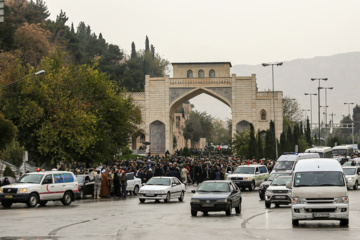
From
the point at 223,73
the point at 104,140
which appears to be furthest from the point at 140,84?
the point at 104,140

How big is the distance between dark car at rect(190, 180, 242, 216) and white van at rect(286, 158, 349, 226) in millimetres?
3743

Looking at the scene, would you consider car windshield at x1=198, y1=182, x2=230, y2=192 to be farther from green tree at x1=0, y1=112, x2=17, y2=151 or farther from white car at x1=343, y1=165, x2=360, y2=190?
white car at x1=343, y1=165, x2=360, y2=190

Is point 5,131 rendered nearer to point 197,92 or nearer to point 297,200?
point 297,200

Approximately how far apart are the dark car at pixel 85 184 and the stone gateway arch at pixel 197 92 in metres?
51.0

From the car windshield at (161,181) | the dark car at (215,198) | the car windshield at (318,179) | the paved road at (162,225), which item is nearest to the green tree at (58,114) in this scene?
the car windshield at (161,181)

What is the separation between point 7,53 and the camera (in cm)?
6106

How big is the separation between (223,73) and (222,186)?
68.3 m

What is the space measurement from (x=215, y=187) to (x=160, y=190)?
7015 mm

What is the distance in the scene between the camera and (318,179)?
18125 millimetres

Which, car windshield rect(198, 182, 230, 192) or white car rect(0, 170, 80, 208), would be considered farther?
white car rect(0, 170, 80, 208)

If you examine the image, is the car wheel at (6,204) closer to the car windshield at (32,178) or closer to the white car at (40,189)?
the white car at (40,189)

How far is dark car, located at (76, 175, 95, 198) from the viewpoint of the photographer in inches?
1324

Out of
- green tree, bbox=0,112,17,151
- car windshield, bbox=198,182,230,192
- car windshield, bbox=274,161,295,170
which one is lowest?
car windshield, bbox=198,182,230,192

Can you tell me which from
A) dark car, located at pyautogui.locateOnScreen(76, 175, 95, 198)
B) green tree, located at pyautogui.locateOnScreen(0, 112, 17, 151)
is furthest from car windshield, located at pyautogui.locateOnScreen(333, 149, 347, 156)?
green tree, located at pyautogui.locateOnScreen(0, 112, 17, 151)
